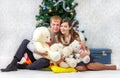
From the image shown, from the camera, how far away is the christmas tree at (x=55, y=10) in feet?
8.06

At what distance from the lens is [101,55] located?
2576mm

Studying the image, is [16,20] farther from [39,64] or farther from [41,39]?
[39,64]

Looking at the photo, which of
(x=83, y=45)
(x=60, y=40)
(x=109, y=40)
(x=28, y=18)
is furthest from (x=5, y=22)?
(x=109, y=40)

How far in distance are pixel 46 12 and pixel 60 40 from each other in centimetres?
27

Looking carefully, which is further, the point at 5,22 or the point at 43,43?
the point at 5,22

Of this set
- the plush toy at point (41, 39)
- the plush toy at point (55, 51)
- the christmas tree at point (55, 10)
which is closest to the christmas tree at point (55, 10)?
the christmas tree at point (55, 10)

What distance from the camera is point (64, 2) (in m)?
A: 2.46

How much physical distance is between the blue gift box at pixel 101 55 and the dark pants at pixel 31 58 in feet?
1.40

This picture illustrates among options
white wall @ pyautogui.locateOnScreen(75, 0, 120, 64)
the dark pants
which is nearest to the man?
the dark pants

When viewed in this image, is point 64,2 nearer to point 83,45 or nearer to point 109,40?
point 83,45

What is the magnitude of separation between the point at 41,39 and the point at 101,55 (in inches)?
22.2

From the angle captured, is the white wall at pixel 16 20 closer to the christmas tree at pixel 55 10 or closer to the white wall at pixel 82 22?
the white wall at pixel 82 22

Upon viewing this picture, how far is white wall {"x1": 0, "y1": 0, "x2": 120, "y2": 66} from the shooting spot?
8.59 ft

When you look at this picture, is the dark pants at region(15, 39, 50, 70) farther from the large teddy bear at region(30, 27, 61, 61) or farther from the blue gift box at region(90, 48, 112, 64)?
the blue gift box at region(90, 48, 112, 64)
